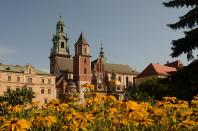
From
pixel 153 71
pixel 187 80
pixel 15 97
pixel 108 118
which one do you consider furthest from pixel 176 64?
pixel 108 118

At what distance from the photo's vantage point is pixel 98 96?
762cm

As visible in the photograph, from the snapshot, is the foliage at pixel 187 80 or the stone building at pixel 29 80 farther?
the stone building at pixel 29 80

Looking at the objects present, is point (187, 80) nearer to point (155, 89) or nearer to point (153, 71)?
point (155, 89)

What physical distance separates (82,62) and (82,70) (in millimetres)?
2089

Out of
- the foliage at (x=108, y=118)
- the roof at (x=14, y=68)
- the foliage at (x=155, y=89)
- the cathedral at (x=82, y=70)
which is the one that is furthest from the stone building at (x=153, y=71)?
the foliage at (x=108, y=118)

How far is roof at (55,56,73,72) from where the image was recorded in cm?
9700

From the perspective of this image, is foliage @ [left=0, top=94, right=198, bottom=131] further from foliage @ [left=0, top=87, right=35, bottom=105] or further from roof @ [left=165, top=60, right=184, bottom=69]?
roof @ [left=165, top=60, right=184, bottom=69]

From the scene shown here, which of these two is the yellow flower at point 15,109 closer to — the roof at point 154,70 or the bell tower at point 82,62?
the bell tower at point 82,62

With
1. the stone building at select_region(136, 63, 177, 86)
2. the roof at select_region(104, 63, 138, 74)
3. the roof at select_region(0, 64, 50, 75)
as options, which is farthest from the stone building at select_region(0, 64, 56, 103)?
the roof at select_region(104, 63, 138, 74)

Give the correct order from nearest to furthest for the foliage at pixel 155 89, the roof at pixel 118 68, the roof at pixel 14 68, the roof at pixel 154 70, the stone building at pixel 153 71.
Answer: the foliage at pixel 155 89 → the roof at pixel 14 68 → the stone building at pixel 153 71 → the roof at pixel 154 70 → the roof at pixel 118 68

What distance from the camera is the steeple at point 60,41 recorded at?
107438 millimetres

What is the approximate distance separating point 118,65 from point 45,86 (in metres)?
36.0

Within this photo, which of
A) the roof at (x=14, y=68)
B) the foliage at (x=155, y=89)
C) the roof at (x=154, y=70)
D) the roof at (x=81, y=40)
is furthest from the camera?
the roof at (x=154, y=70)

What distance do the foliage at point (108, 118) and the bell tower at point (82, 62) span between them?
7753 cm
